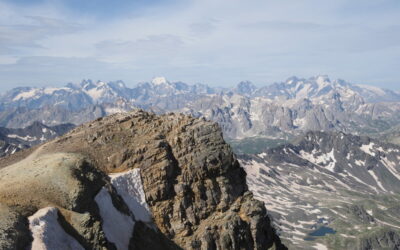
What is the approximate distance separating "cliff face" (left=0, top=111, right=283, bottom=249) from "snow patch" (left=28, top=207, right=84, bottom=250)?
2.51 ft

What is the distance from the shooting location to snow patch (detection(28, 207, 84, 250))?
32281mm

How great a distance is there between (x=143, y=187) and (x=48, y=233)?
27828 millimetres

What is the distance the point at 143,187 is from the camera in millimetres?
60719

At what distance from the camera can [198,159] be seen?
6512 centimetres

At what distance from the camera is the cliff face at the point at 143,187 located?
4044 cm

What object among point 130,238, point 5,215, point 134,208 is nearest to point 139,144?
point 134,208

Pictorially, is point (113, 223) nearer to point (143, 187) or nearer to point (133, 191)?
point (133, 191)

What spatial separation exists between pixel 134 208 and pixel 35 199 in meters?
17.7

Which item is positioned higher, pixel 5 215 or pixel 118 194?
pixel 5 215

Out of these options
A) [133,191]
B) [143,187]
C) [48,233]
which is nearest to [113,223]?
[48,233]

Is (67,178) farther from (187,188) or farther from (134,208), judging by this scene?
(187,188)

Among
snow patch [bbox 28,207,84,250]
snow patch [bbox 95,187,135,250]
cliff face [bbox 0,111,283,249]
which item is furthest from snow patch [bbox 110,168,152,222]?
snow patch [bbox 28,207,84,250]

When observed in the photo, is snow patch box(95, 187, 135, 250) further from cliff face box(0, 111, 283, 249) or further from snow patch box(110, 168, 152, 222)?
snow patch box(110, 168, 152, 222)

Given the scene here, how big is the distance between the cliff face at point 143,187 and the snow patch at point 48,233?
2.51 ft
